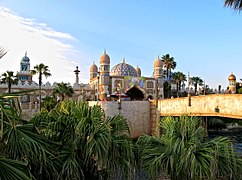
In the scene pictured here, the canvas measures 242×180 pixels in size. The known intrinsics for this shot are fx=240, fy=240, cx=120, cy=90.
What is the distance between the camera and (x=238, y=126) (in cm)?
4781

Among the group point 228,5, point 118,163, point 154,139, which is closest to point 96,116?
point 118,163

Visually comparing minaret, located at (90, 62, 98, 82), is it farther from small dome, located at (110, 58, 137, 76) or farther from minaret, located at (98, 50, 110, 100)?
minaret, located at (98, 50, 110, 100)

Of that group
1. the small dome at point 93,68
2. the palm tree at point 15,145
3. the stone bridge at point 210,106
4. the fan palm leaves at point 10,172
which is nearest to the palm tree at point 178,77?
the small dome at point 93,68

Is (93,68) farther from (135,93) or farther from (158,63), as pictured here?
(158,63)

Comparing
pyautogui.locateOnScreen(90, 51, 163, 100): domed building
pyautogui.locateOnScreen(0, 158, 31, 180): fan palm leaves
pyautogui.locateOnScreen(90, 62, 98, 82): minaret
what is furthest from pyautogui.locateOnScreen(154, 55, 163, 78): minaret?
pyautogui.locateOnScreen(0, 158, 31, 180): fan palm leaves

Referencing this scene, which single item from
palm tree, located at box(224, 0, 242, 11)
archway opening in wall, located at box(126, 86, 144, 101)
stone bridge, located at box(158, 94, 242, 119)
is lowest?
stone bridge, located at box(158, 94, 242, 119)

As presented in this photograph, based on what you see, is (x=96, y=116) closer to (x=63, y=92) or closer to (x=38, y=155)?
(x=38, y=155)

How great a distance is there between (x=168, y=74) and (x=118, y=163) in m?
61.1

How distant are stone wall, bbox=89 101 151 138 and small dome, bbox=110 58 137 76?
24.3 metres

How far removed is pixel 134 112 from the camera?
3023 centimetres

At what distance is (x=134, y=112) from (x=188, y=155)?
22.5 metres

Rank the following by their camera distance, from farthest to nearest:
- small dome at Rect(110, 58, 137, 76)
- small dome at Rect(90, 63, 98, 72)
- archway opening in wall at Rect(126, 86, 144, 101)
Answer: small dome at Rect(90, 63, 98, 72) < small dome at Rect(110, 58, 137, 76) < archway opening in wall at Rect(126, 86, 144, 101)

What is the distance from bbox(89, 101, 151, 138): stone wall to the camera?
28750 mm

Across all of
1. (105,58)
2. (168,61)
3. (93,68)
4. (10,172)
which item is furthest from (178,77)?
(10,172)
